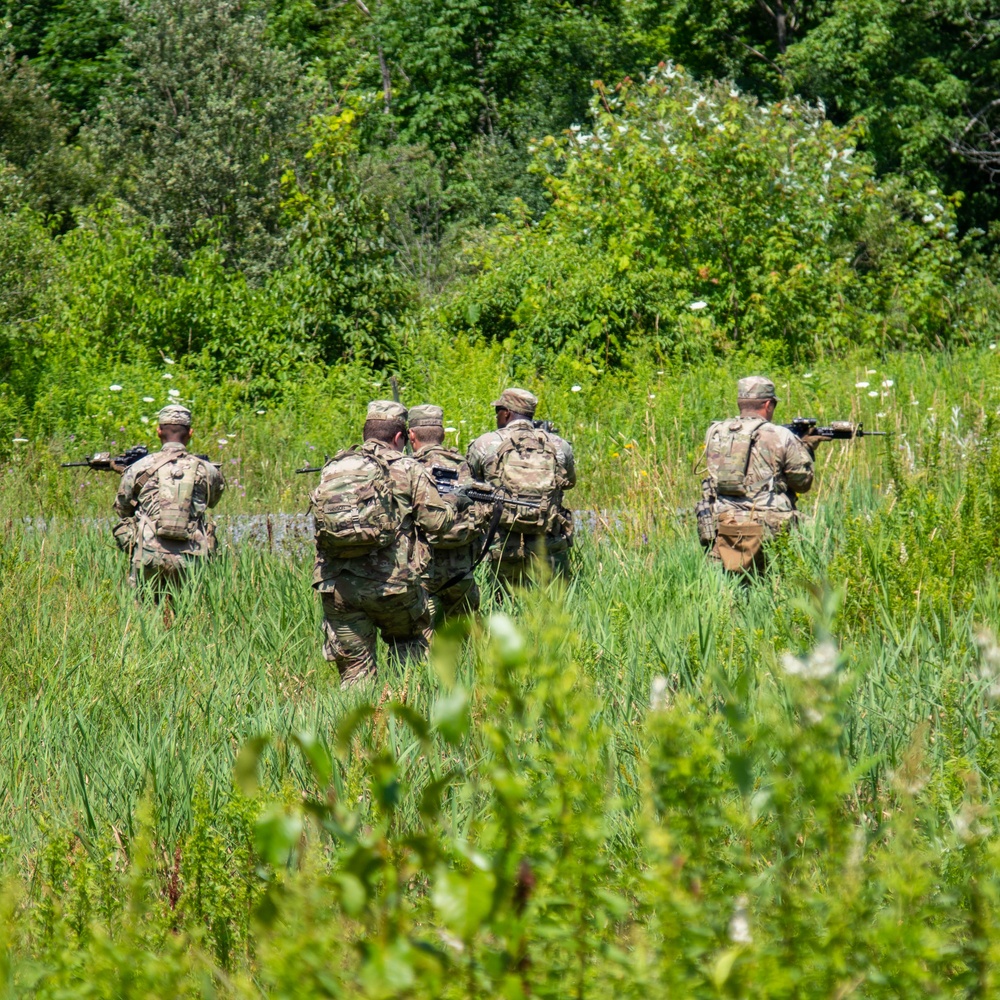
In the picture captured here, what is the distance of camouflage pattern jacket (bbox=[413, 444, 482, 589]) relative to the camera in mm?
6559

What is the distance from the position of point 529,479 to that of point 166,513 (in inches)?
80.6

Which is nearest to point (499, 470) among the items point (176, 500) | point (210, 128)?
point (176, 500)

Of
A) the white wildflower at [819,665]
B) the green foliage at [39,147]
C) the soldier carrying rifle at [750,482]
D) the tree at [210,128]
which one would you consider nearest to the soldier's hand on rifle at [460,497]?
the soldier carrying rifle at [750,482]

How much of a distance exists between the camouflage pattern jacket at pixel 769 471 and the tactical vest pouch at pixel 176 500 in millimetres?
2984

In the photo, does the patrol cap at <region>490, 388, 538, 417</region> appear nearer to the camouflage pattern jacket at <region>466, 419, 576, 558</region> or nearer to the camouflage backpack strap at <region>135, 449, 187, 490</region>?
the camouflage pattern jacket at <region>466, 419, 576, 558</region>

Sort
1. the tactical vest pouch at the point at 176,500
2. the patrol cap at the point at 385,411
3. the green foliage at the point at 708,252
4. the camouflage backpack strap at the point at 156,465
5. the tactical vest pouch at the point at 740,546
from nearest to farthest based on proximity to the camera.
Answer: the patrol cap at the point at 385,411 → the tactical vest pouch at the point at 740,546 → the tactical vest pouch at the point at 176,500 → the camouflage backpack strap at the point at 156,465 → the green foliage at the point at 708,252

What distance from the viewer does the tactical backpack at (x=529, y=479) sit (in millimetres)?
7117

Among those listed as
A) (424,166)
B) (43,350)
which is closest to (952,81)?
(424,166)

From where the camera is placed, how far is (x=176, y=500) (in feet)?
23.8

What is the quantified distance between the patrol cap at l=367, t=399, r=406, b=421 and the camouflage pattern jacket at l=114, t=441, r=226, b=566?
5.05 ft

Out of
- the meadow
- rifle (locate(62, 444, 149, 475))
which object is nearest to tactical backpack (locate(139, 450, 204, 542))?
the meadow

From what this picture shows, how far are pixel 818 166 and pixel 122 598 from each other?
12.5 metres

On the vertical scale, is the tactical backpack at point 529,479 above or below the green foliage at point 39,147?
above

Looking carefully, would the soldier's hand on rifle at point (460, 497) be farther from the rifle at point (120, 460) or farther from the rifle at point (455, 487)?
the rifle at point (120, 460)
